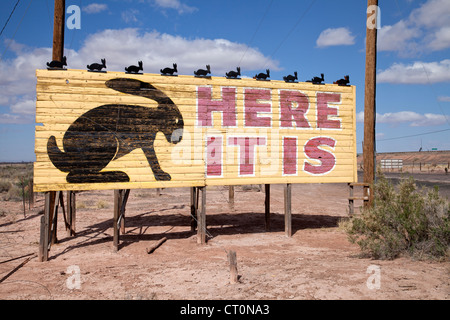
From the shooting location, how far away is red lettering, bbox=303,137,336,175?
12906mm

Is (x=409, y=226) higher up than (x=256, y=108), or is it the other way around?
(x=256, y=108)

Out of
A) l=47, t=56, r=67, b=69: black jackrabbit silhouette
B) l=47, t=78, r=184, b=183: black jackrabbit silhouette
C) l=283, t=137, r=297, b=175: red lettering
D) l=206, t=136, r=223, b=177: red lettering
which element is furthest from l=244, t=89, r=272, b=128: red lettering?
l=47, t=56, r=67, b=69: black jackrabbit silhouette

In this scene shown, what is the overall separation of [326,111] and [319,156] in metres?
1.88

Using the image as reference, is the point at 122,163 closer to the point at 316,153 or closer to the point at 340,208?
the point at 316,153

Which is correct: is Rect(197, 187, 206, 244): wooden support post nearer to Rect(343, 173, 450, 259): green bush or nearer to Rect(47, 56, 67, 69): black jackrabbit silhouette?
Rect(343, 173, 450, 259): green bush

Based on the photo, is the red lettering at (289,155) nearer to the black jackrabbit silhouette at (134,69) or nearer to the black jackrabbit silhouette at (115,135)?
the black jackrabbit silhouette at (115,135)

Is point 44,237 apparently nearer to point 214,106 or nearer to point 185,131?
point 185,131

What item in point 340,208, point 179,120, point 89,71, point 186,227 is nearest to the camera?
point 89,71

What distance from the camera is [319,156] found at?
1302cm

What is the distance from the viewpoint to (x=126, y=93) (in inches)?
442

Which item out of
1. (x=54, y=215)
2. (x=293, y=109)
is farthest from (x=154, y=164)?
(x=293, y=109)

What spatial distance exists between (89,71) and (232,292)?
8.71 meters

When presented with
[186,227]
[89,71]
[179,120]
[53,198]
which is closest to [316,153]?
[179,120]

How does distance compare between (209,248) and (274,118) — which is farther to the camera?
(274,118)
